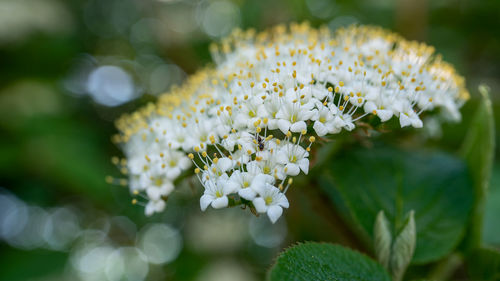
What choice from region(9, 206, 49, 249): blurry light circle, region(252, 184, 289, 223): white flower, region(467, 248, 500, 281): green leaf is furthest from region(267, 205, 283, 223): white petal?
region(9, 206, 49, 249): blurry light circle

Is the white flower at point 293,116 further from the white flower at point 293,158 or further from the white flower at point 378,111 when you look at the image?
the white flower at point 378,111

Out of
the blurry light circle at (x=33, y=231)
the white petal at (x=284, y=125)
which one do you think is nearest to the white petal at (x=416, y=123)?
the white petal at (x=284, y=125)

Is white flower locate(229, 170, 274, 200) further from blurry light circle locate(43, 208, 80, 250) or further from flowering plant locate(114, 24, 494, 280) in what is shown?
blurry light circle locate(43, 208, 80, 250)

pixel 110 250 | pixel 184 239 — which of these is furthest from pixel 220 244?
pixel 110 250

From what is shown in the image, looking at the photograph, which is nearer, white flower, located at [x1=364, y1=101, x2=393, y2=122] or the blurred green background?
white flower, located at [x1=364, y1=101, x2=393, y2=122]

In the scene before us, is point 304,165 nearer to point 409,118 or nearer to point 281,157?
point 281,157

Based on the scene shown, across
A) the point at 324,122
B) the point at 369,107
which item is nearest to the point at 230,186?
the point at 324,122

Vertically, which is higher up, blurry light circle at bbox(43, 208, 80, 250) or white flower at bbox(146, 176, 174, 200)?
blurry light circle at bbox(43, 208, 80, 250)
